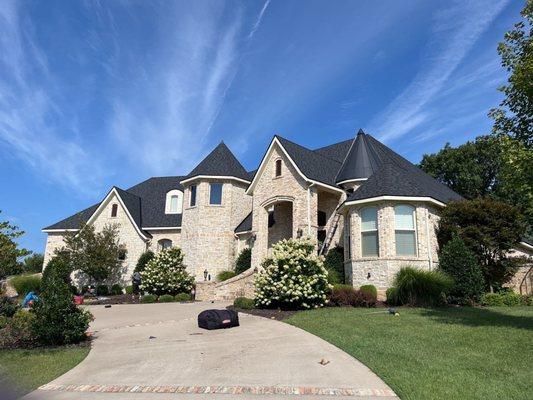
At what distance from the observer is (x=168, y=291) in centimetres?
2492

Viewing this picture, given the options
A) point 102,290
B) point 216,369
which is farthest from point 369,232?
point 102,290

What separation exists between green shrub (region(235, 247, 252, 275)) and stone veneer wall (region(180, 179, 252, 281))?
168 cm

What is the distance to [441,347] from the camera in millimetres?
8648

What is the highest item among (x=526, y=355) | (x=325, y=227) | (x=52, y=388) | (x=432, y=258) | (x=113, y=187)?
(x=113, y=187)

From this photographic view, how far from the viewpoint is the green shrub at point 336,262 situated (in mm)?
21438

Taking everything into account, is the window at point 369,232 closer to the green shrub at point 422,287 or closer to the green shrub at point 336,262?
the green shrub at point 336,262

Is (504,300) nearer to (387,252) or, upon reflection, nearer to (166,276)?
(387,252)

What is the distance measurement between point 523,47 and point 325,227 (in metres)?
14.6

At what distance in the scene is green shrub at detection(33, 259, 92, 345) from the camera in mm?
10391

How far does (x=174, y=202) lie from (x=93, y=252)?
8.03 meters

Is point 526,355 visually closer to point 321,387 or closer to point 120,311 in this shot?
point 321,387

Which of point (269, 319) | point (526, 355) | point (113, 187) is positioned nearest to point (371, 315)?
point (269, 319)

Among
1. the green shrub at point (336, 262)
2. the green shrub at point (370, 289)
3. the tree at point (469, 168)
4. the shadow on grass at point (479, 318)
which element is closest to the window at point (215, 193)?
the green shrub at point (336, 262)

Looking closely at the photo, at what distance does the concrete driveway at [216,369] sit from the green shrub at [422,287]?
6435 millimetres
